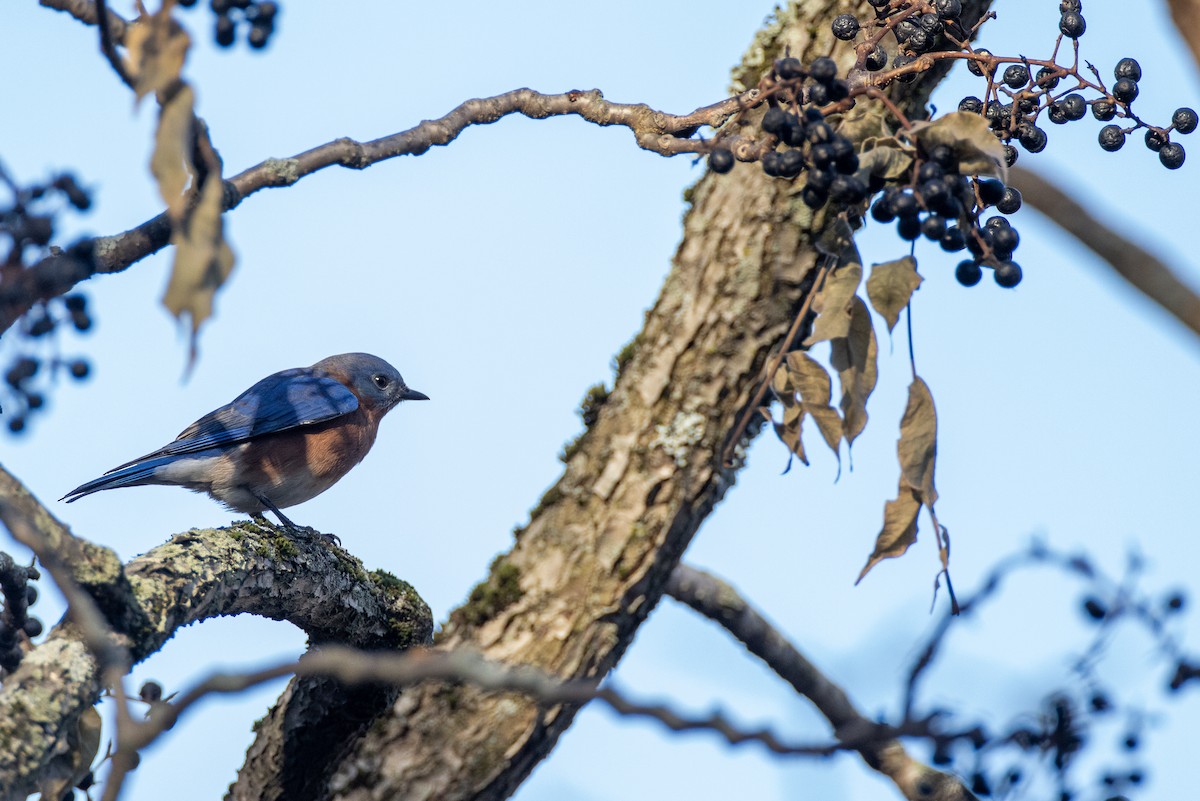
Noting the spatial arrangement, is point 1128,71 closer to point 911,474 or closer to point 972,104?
point 972,104

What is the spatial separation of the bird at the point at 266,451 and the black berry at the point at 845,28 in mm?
4787

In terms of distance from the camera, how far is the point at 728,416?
315cm

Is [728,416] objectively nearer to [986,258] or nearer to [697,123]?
[986,258]

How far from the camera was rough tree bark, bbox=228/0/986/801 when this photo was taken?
3014 millimetres

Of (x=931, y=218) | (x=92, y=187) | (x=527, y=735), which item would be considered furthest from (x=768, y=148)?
(x=92, y=187)

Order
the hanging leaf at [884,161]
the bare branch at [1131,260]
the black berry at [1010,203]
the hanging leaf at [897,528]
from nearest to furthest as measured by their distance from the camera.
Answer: the bare branch at [1131,260] → the hanging leaf at [884,161] → the hanging leaf at [897,528] → the black berry at [1010,203]

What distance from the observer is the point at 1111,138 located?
3865 mm

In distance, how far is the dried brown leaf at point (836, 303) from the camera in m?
3.16

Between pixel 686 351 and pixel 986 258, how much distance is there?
873 mm

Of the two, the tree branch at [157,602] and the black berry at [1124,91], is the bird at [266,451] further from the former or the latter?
the black berry at [1124,91]

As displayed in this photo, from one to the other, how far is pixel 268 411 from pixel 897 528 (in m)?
5.43

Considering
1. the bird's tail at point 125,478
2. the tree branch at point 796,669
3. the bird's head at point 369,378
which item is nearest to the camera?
the tree branch at point 796,669

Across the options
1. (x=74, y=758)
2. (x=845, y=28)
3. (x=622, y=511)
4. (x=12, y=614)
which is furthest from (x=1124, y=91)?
(x=12, y=614)

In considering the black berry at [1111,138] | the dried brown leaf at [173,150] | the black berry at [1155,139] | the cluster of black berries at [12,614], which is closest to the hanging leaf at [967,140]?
the black berry at [1111,138]
